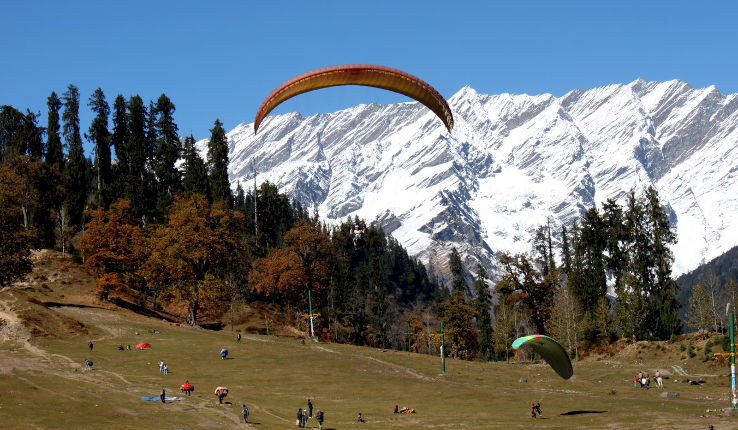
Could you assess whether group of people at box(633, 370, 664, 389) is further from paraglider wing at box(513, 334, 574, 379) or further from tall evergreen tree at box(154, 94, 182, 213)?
tall evergreen tree at box(154, 94, 182, 213)

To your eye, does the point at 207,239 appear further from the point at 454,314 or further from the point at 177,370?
the point at 454,314

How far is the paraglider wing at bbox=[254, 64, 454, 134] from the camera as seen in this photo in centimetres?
3831

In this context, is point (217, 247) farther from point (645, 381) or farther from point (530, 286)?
point (645, 381)

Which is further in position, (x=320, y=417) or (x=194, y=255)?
(x=194, y=255)

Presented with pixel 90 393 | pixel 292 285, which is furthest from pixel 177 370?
pixel 292 285

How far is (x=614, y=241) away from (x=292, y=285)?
4145 centimetres

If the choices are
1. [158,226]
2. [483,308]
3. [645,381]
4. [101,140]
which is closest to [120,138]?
[101,140]

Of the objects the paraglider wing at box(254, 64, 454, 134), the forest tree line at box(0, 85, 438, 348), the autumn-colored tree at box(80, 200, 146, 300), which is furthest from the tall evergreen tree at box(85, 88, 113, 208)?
the paraglider wing at box(254, 64, 454, 134)

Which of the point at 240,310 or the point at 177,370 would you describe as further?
the point at 240,310

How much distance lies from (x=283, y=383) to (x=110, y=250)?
3552 cm

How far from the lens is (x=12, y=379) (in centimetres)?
4697

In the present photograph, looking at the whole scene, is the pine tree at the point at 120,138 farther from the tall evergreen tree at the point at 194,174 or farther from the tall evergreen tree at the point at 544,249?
the tall evergreen tree at the point at 544,249

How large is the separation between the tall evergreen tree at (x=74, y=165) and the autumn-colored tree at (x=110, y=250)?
30766mm

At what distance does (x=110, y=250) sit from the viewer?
80938 mm
